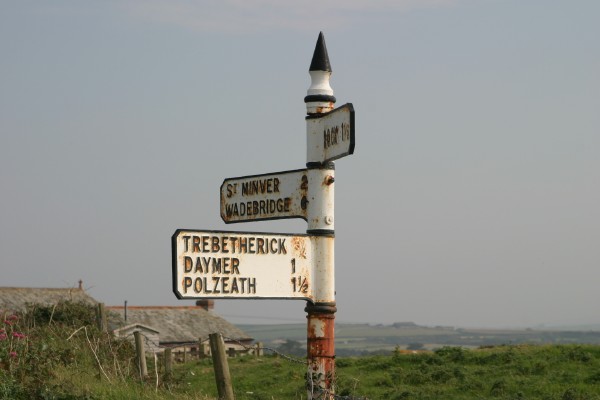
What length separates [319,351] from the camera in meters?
7.31

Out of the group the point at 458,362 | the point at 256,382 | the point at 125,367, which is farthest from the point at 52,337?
the point at 458,362

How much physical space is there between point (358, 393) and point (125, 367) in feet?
38.2

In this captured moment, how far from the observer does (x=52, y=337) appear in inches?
514

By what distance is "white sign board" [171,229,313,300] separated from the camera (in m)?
6.75

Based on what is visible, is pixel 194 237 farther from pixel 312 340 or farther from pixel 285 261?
pixel 312 340

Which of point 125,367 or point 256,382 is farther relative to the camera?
point 256,382

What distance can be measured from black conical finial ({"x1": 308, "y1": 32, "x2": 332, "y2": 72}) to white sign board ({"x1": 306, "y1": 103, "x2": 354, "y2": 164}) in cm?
36

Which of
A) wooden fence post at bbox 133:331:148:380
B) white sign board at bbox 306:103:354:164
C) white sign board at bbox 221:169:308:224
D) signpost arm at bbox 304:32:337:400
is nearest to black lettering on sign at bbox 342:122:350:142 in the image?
white sign board at bbox 306:103:354:164

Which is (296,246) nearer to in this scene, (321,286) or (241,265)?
(321,286)

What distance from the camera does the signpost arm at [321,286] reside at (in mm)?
7297

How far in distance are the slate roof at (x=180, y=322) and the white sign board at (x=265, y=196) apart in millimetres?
46028

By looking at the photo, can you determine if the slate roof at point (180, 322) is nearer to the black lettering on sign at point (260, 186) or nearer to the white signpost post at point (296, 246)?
the black lettering on sign at point (260, 186)

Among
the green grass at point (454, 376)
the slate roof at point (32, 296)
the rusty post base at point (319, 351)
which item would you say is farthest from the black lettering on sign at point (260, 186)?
the slate roof at point (32, 296)

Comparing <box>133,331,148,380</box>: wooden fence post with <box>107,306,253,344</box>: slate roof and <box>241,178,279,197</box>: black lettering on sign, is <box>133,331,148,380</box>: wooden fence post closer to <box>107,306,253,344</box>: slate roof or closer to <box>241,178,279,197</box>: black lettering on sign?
<box>241,178,279,197</box>: black lettering on sign
